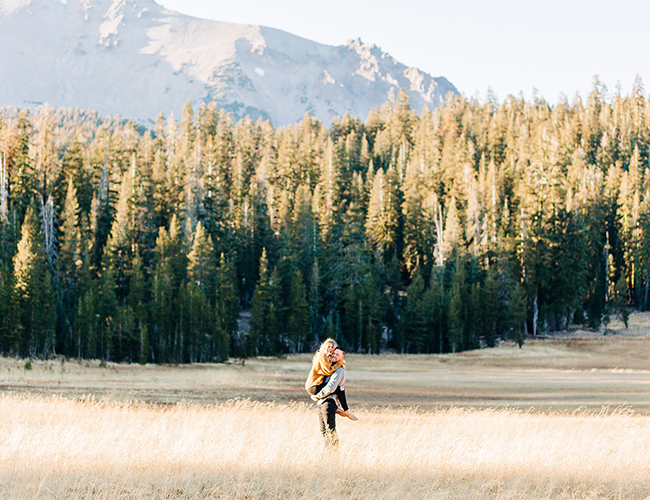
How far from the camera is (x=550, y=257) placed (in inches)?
2803

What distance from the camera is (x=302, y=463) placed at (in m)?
10.7

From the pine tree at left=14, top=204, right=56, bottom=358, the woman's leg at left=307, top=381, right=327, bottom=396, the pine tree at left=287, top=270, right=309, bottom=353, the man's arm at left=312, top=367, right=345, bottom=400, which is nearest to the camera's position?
the man's arm at left=312, top=367, right=345, bottom=400

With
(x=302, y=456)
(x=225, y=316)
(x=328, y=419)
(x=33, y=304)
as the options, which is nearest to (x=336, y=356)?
(x=328, y=419)

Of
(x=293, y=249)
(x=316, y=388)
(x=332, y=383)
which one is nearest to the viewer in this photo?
(x=332, y=383)

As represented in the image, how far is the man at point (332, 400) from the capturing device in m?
10.2

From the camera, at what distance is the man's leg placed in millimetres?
10492

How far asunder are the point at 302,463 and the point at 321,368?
177cm

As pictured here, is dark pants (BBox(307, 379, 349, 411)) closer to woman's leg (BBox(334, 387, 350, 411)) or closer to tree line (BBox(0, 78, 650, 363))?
woman's leg (BBox(334, 387, 350, 411))

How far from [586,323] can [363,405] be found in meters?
59.2

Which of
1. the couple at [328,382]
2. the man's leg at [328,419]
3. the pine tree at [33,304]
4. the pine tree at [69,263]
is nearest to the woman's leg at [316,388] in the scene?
the couple at [328,382]

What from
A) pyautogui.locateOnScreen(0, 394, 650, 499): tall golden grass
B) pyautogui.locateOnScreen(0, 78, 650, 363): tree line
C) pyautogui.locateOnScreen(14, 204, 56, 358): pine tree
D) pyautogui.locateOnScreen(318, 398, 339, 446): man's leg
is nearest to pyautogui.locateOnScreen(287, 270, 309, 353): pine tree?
pyautogui.locateOnScreen(0, 78, 650, 363): tree line

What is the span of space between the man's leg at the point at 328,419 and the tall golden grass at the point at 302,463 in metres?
0.19

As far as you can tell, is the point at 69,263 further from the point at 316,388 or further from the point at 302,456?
the point at 316,388

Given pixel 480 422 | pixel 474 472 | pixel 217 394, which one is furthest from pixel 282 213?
pixel 474 472
